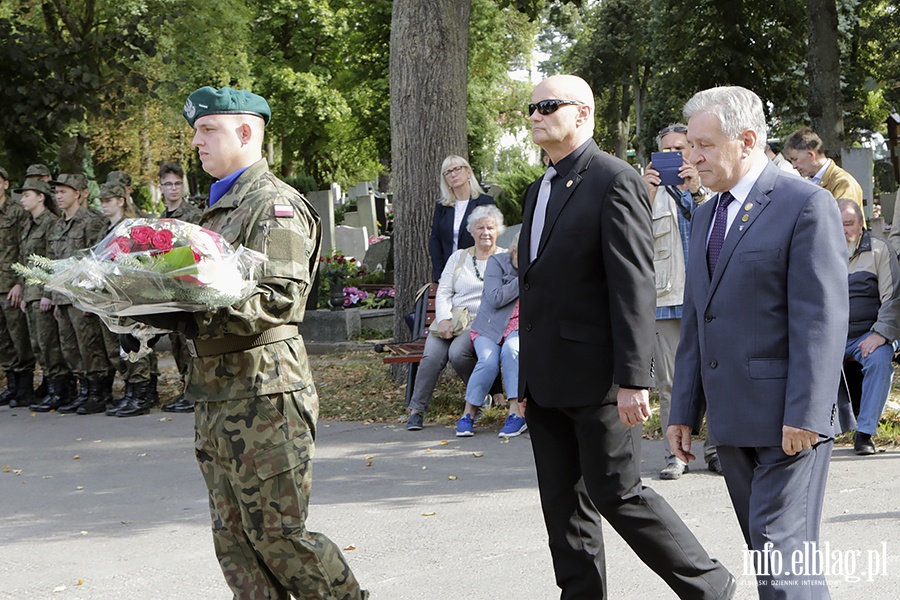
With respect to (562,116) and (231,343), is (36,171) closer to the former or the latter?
(231,343)

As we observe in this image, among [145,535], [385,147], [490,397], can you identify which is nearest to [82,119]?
[490,397]

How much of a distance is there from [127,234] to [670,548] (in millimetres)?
2235

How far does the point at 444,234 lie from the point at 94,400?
13.3ft

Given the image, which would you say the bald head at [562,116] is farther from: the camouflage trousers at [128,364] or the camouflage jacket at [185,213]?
the camouflage trousers at [128,364]

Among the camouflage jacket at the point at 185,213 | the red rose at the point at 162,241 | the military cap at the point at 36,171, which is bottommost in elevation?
the red rose at the point at 162,241

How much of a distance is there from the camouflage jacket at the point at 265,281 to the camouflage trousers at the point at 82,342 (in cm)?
747

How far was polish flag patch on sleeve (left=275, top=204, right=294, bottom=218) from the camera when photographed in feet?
12.8

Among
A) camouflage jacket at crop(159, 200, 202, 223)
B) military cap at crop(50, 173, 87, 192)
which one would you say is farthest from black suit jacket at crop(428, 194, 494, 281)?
military cap at crop(50, 173, 87, 192)

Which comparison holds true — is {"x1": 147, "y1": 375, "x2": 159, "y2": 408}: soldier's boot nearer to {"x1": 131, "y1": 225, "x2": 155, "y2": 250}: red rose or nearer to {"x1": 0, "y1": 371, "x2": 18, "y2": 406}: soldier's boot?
{"x1": 0, "y1": 371, "x2": 18, "y2": 406}: soldier's boot

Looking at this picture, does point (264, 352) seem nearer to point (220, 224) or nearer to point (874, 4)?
point (220, 224)

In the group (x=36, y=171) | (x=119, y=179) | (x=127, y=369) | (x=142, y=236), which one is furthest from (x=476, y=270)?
(x=142, y=236)

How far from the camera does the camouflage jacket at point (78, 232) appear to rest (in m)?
10.9

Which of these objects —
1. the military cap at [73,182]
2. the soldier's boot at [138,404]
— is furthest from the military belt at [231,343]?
the military cap at [73,182]

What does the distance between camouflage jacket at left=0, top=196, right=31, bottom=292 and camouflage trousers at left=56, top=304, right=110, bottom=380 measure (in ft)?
3.71
